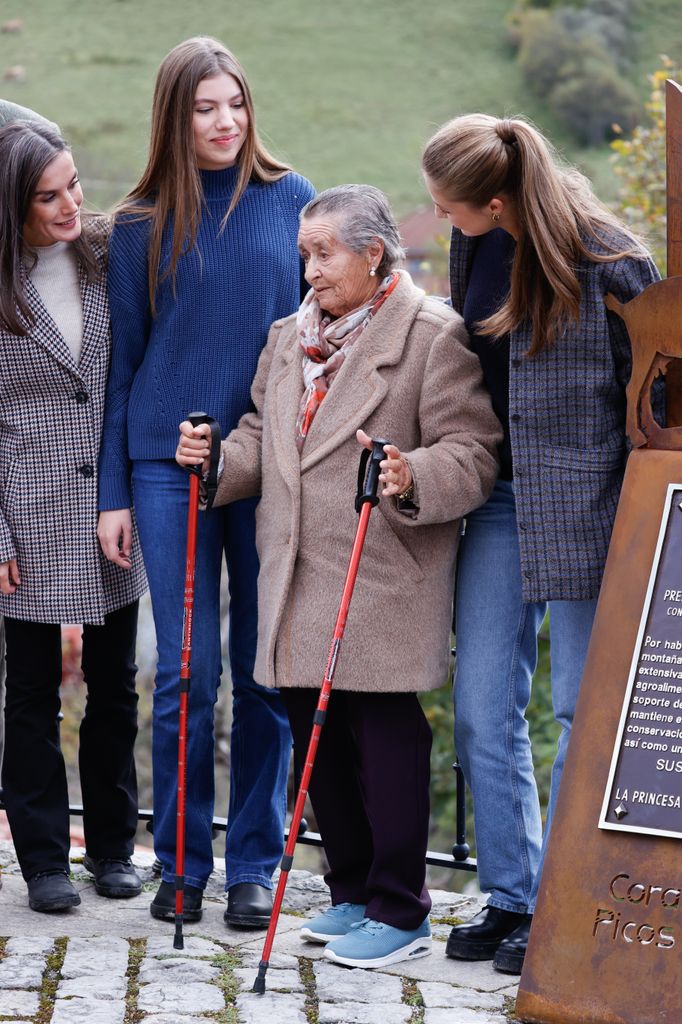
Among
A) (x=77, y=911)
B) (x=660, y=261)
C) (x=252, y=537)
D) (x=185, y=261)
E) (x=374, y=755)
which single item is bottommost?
(x=77, y=911)

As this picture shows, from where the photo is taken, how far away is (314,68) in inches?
1199

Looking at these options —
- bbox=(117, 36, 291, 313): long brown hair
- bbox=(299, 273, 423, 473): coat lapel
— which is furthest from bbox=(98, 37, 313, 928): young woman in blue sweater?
bbox=(299, 273, 423, 473): coat lapel

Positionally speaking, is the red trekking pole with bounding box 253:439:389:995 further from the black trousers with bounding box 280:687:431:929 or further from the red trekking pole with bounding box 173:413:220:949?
the red trekking pole with bounding box 173:413:220:949

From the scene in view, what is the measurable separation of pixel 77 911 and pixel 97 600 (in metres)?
0.80

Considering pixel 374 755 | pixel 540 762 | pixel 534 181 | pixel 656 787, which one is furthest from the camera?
pixel 540 762

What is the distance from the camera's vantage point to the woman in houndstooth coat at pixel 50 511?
11.2 feet

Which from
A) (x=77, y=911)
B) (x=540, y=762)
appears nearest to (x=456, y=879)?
(x=540, y=762)

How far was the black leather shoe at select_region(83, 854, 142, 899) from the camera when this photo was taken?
3643 millimetres

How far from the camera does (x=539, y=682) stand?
22.4 feet

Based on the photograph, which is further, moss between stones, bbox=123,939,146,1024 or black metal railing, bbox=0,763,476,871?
black metal railing, bbox=0,763,476,871

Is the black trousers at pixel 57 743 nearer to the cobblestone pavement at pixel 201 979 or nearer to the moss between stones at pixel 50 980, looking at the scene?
the cobblestone pavement at pixel 201 979

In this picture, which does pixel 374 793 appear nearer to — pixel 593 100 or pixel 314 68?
pixel 593 100

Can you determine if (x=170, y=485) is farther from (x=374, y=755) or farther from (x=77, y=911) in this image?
(x=77, y=911)

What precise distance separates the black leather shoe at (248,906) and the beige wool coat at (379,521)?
61 centimetres
